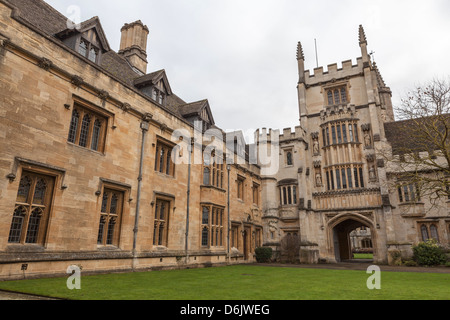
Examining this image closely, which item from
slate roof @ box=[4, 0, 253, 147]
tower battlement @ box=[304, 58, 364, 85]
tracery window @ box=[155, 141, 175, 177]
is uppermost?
tower battlement @ box=[304, 58, 364, 85]

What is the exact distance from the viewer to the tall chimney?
22.0 metres

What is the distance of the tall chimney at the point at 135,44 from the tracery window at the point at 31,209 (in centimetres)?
1379

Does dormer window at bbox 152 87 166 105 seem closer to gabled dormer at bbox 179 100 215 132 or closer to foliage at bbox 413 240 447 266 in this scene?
gabled dormer at bbox 179 100 215 132

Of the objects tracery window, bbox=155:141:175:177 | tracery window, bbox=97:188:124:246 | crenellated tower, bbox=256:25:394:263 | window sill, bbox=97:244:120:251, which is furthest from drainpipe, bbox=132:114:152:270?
crenellated tower, bbox=256:25:394:263

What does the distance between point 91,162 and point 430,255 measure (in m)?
22.6

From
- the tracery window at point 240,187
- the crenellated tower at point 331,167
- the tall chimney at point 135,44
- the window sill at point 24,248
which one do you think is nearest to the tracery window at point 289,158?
the crenellated tower at point 331,167

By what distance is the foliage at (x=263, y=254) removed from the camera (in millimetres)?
23797

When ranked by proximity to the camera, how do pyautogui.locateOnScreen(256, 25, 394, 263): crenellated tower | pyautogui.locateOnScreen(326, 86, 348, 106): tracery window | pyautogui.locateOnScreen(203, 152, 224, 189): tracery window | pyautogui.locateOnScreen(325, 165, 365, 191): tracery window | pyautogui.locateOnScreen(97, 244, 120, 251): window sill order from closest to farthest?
pyautogui.locateOnScreen(97, 244, 120, 251): window sill, pyautogui.locateOnScreen(203, 152, 224, 189): tracery window, pyautogui.locateOnScreen(256, 25, 394, 263): crenellated tower, pyautogui.locateOnScreen(325, 165, 365, 191): tracery window, pyautogui.locateOnScreen(326, 86, 348, 106): tracery window

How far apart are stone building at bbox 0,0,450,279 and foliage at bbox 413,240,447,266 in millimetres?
1920

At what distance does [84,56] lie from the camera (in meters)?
12.2

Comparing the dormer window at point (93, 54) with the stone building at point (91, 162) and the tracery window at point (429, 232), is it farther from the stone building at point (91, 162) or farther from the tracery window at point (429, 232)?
the tracery window at point (429, 232)

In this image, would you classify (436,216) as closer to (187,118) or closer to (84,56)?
(187,118)
